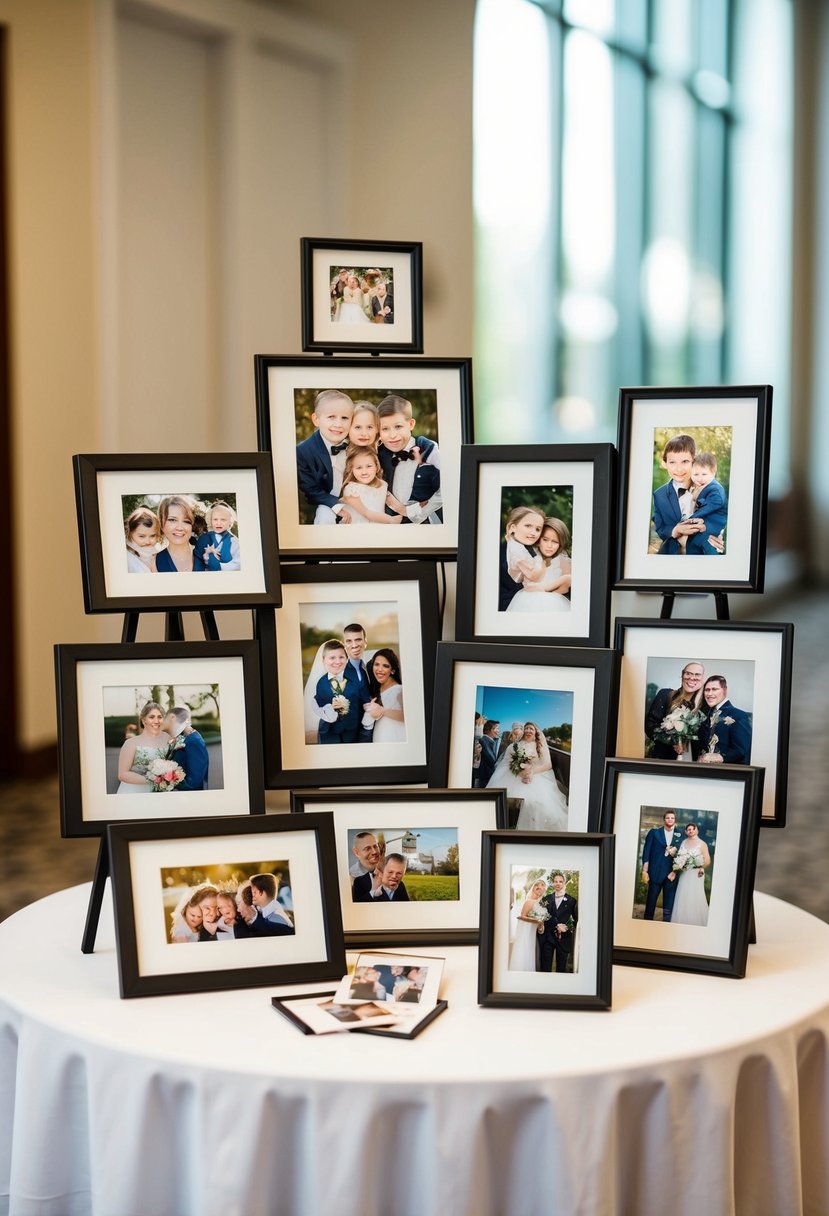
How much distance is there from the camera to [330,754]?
197 cm

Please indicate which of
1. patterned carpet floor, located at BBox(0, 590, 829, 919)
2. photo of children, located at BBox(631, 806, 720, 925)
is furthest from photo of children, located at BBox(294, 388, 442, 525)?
patterned carpet floor, located at BBox(0, 590, 829, 919)

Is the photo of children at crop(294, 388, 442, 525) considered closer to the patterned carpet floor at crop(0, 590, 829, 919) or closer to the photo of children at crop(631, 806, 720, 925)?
the photo of children at crop(631, 806, 720, 925)

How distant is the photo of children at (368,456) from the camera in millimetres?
2027

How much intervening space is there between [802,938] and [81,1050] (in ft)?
3.41

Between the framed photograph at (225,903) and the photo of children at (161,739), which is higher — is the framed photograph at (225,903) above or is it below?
below

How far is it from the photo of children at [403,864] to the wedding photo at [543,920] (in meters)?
0.19

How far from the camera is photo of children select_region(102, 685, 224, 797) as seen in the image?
71.1 inches

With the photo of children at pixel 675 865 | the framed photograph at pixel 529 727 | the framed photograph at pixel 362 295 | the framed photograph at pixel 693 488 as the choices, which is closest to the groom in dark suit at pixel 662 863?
the photo of children at pixel 675 865

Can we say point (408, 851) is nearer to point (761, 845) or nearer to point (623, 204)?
point (761, 845)

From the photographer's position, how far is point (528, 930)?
1.62 metres

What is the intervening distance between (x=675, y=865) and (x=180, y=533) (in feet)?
2.81

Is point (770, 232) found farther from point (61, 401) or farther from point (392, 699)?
point (392, 699)

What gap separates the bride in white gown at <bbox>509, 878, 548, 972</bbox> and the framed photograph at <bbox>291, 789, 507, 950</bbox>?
180 mm

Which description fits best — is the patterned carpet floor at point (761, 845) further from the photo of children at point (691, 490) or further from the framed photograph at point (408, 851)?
the photo of children at point (691, 490)
